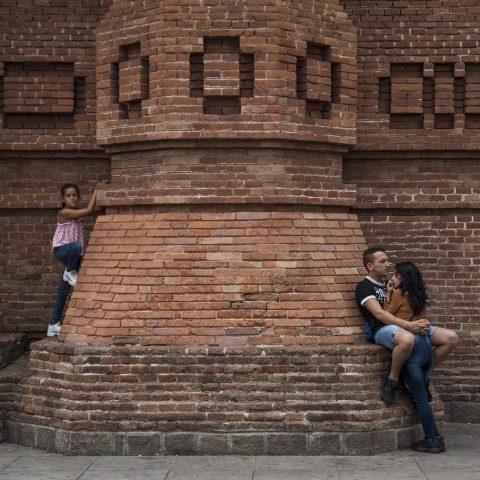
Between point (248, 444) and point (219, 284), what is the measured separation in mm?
1425

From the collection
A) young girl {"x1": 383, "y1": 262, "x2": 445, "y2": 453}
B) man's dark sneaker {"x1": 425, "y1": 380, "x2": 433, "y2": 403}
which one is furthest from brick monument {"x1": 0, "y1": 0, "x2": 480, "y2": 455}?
young girl {"x1": 383, "y1": 262, "x2": 445, "y2": 453}

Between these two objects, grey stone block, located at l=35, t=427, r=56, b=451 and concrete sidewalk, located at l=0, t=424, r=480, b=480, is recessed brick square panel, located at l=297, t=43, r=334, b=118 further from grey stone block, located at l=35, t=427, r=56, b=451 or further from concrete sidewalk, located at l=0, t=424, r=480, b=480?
grey stone block, located at l=35, t=427, r=56, b=451

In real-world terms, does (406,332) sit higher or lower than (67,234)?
lower

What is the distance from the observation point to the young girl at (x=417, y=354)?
9.52 metres

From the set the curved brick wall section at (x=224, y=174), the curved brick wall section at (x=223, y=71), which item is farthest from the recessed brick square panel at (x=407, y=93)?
the curved brick wall section at (x=224, y=174)

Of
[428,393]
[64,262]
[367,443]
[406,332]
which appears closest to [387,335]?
[406,332]

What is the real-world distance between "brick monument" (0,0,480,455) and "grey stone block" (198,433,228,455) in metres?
0.01

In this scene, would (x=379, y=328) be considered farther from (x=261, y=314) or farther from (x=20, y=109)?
(x=20, y=109)

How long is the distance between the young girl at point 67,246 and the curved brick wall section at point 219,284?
79 cm

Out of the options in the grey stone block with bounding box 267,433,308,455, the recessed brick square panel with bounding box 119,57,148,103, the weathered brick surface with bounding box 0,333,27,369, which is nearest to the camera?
the grey stone block with bounding box 267,433,308,455

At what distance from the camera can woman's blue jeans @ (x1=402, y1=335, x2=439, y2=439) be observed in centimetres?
951

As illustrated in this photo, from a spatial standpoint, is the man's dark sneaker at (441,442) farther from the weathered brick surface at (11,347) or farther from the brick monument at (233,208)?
the weathered brick surface at (11,347)

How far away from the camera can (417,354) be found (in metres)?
9.62

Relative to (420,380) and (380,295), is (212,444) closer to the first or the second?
(420,380)
